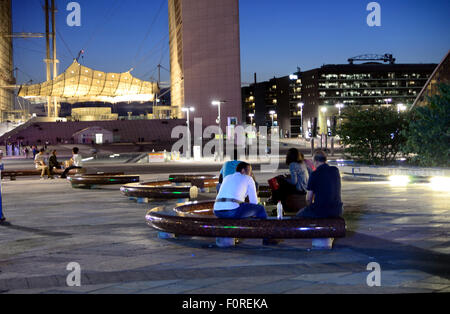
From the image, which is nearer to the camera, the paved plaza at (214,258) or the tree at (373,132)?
the paved plaza at (214,258)

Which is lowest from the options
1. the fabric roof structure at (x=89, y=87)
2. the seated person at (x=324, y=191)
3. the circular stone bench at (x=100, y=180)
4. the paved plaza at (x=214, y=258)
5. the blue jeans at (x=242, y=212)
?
the paved plaza at (x=214, y=258)

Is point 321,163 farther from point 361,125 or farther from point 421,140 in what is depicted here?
point 361,125

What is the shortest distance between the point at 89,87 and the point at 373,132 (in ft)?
284

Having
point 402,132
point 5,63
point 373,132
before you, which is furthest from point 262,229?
point 5,63

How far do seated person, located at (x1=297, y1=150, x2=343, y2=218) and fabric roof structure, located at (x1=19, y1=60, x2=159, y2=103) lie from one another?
315 ft

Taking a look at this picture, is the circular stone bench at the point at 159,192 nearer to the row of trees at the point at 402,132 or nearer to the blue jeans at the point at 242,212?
the blue jeans at the point at 242,212

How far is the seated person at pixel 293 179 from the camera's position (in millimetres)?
9406

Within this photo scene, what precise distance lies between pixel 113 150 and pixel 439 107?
4889 centimetres

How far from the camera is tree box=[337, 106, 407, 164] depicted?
22.3m

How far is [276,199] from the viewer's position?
982cm

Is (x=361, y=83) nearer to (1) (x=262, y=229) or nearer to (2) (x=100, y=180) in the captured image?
(2) (x=100, y=180)

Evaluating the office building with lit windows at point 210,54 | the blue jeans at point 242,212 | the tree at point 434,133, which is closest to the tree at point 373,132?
the tree at point 434,133

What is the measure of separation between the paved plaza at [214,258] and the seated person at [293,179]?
1120 mm
